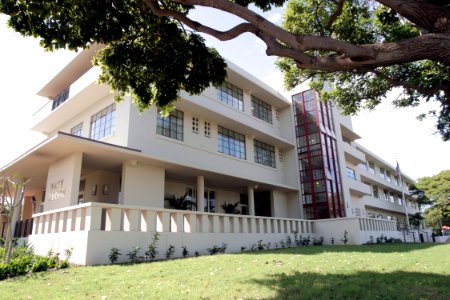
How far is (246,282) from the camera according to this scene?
6215 mm

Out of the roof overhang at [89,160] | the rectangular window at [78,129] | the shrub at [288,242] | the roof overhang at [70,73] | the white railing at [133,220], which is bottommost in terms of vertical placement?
the shrub at [288,242]

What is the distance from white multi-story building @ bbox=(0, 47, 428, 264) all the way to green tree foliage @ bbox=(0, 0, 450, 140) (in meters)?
4.54

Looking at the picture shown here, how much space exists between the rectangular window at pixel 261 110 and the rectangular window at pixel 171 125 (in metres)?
7.16

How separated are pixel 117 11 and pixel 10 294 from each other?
6227 millimetres

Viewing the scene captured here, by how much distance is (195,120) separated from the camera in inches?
763

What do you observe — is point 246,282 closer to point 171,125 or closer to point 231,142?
point 171,125

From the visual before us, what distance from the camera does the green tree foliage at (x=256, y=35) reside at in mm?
5754

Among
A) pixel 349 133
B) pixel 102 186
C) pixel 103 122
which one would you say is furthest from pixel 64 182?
pixel 349 133

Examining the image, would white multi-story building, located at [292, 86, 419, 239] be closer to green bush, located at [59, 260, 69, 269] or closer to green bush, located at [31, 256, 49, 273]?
green bush, located at [59, 260, 69, 269]

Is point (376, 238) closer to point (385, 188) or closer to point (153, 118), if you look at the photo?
point (153, 118)

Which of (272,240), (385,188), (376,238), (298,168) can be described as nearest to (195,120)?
(272,240)

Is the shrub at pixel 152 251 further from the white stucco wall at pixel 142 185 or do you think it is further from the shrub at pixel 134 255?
the white stucco wall at pixel 142 185

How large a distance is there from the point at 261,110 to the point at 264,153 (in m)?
3.20

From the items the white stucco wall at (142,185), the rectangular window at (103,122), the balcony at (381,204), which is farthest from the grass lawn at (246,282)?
the balcony at (381,204)
